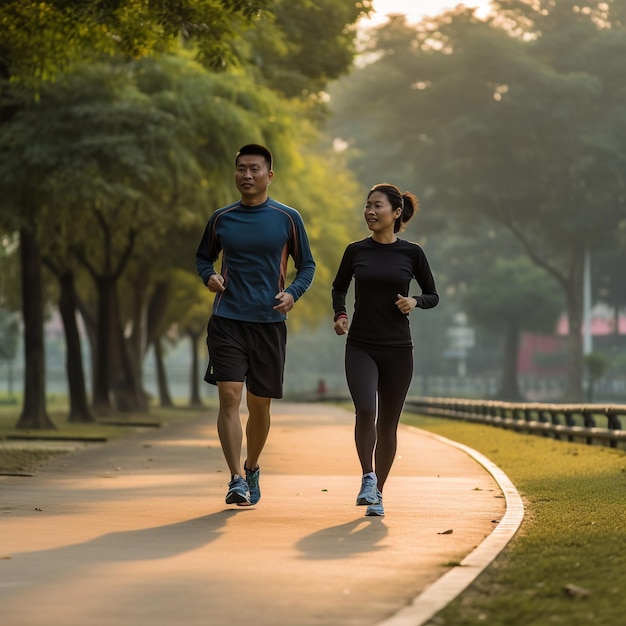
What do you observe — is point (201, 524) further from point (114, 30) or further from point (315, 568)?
point (114, 30)

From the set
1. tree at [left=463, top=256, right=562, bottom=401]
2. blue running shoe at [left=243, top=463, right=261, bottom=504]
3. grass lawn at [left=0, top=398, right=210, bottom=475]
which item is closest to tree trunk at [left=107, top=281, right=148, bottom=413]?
grass lawn at [left=0, top=398, right=210, bottom=475]

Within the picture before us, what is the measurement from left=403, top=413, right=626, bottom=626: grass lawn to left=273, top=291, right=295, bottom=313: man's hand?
78.2 inches

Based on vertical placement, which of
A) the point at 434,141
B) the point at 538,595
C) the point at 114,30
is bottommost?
the point at 538,595

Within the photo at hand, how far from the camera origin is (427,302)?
11.0m

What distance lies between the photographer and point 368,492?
10.7m

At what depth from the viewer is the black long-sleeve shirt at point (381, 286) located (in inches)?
427

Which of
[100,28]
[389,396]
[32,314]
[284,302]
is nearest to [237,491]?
[389,396]

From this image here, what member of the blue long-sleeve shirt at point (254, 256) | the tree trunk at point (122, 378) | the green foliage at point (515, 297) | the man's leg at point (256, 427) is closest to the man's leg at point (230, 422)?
the man's leg at point (256, 427)

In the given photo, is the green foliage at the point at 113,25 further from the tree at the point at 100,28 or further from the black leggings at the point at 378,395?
the black leggings at the point at 378,395

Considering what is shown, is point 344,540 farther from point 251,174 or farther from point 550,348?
point 550,348

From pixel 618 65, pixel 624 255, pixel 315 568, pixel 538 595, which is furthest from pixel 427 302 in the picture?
pixel 624 255

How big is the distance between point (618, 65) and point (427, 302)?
5459 cm

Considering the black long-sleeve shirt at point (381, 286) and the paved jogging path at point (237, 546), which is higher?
the black long-sleeve shirt at point (381, 286)

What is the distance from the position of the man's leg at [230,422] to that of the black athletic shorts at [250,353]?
0.07m
